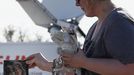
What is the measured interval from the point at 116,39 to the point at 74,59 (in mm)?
213

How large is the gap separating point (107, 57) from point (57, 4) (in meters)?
16.3

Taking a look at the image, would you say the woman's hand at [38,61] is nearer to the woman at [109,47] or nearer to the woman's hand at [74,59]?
the woman at [109,47]

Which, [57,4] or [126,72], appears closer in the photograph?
[126,72]

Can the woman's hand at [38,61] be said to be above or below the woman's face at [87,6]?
below

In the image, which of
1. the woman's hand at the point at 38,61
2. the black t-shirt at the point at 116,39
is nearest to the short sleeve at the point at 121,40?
the black t-shirt at the point at 116,39

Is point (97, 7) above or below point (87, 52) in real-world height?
above

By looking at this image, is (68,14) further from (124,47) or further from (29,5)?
(124,47)

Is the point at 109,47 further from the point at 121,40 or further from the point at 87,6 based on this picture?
the point at 87,6

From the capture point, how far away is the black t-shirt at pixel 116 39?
2.55 metres

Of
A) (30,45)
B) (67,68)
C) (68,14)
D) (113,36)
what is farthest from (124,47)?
(68,14)

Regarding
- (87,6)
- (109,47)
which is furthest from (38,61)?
(109,47)

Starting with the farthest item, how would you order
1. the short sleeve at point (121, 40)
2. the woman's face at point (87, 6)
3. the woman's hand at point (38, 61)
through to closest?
the woman's hand at point (38, 61)
the woman's face at point (87, 6)
the short sleeve at point (121, 40)

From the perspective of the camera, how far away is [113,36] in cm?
260

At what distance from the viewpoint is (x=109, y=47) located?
2.63 metres
